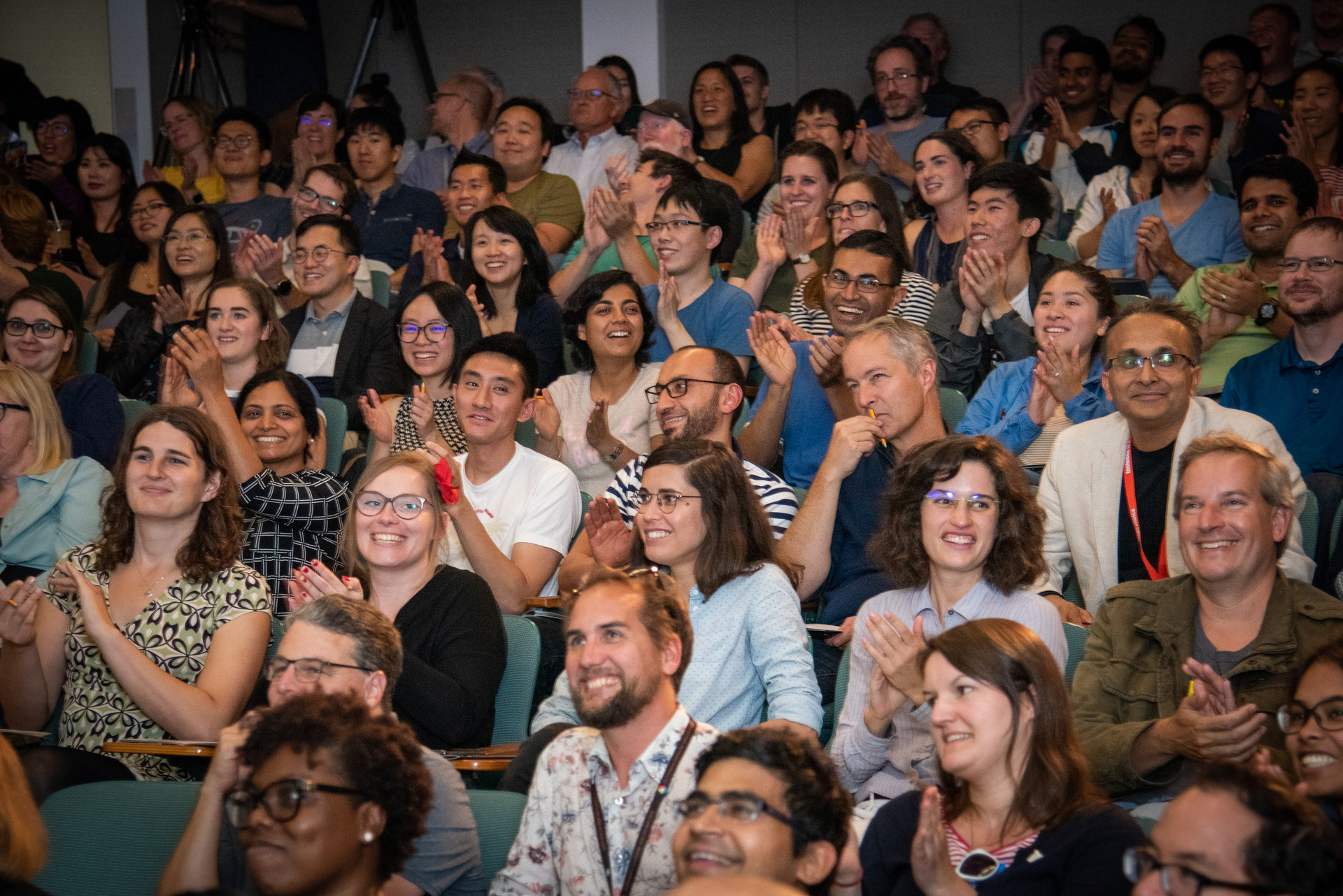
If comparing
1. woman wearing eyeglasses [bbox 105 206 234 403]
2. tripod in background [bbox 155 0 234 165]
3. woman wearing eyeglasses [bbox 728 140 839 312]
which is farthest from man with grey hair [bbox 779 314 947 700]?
tripod in background [bbox 155 0 234 165]

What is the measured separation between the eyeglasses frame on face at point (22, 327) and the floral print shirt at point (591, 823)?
116 inches

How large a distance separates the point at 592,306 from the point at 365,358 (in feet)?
3.40

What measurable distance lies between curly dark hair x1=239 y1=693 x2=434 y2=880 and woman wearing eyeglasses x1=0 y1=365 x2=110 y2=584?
1848 mm

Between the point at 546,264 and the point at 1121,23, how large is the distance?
4094 millimetres

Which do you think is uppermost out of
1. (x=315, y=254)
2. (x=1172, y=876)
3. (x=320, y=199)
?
(x=320, y=199)

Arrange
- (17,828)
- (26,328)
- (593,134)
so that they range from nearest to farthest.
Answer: (17,828) → (26,328) → (593,134)

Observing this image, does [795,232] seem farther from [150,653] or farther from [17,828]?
[17,828]

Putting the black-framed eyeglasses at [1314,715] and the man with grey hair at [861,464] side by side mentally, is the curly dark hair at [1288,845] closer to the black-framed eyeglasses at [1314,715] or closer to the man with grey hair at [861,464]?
the black-framed eyeglasses at [1314,715]

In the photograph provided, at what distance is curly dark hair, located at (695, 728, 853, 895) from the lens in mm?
1803

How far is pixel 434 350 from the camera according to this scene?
4379 mm

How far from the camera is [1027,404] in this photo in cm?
371

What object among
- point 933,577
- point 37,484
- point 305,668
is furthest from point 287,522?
point 933,577

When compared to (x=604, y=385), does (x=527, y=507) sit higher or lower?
lower

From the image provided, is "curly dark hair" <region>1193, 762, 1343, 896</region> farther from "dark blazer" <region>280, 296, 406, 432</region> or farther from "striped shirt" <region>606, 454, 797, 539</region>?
"dark blazer" <region>280, 296, 406, 432</region>
